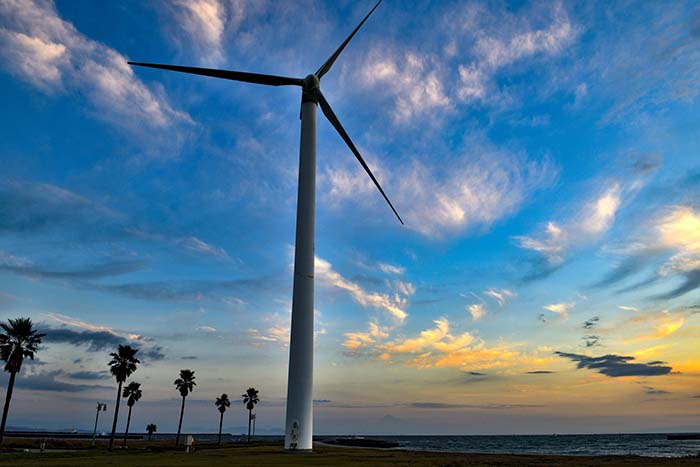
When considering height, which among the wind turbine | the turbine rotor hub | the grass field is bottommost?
the grass field

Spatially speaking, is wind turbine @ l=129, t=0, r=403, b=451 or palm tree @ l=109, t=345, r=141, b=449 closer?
wind turbine @ l=129, t=0, r=403, b=451

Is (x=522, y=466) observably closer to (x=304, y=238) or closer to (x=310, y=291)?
(x=310, y=291)

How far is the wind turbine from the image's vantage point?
42.7 m

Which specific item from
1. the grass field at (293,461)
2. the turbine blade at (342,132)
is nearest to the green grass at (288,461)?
the grass field at (293,461)

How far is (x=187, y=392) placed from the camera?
12044 cm

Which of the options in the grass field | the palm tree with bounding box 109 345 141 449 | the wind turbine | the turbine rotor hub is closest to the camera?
the grass field

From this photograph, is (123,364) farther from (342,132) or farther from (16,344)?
(342,132)

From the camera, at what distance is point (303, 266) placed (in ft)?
148

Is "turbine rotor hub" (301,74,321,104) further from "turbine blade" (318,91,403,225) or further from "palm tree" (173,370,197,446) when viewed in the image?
"palm tree" (173,370,197,446)

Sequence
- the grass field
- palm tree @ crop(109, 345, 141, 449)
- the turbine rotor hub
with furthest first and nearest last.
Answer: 1. palm tree @ crop(109, 345, 141, 449)
2. the turbine rotor hub
3. the grass field

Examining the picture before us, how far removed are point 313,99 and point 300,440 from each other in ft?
107

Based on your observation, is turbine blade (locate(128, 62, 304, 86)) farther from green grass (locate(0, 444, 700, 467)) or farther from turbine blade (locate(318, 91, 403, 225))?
green grass (locate(0, 444, 700, 467))

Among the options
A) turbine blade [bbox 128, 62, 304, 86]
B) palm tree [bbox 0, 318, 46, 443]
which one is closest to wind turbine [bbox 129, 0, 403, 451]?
turbine blade [bbox 128, 62, 304, 86]

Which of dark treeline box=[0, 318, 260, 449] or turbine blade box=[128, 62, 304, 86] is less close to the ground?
turbine blade box=[128, 62, 304, 86]
